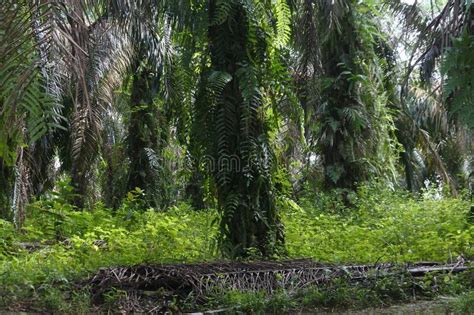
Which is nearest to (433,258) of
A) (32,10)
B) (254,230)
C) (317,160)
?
(254,230)

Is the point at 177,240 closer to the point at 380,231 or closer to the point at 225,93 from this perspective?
the point at 225,93

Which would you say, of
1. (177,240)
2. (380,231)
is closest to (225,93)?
(177,240)

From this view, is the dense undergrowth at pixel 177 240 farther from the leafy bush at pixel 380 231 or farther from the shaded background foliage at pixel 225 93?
the shaded background foliage at pixel 225 93

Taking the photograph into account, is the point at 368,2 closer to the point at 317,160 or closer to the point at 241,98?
the point at 317,160

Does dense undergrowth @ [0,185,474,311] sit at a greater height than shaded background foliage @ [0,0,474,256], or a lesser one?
lesser

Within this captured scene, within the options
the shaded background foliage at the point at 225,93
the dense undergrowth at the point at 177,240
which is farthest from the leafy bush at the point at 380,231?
the shaded background foliage at the point at 225,93

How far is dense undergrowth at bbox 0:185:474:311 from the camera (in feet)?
17.6

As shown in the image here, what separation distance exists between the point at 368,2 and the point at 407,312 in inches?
321

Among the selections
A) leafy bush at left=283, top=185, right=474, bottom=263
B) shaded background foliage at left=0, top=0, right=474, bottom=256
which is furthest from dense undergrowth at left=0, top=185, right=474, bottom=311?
shaded background foliage at left=0, top=0, right=474, bottom=256

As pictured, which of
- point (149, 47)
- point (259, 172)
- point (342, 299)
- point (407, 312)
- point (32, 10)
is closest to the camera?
point (32, 10)

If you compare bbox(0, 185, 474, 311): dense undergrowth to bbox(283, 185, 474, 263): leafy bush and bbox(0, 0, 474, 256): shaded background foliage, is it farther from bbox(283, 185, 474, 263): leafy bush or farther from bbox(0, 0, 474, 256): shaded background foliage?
bbox(0, 0, 474, 256): shaded background foliage

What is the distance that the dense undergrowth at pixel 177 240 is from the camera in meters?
5.36

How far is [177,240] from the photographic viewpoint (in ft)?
23.8

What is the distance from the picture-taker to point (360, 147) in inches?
478
